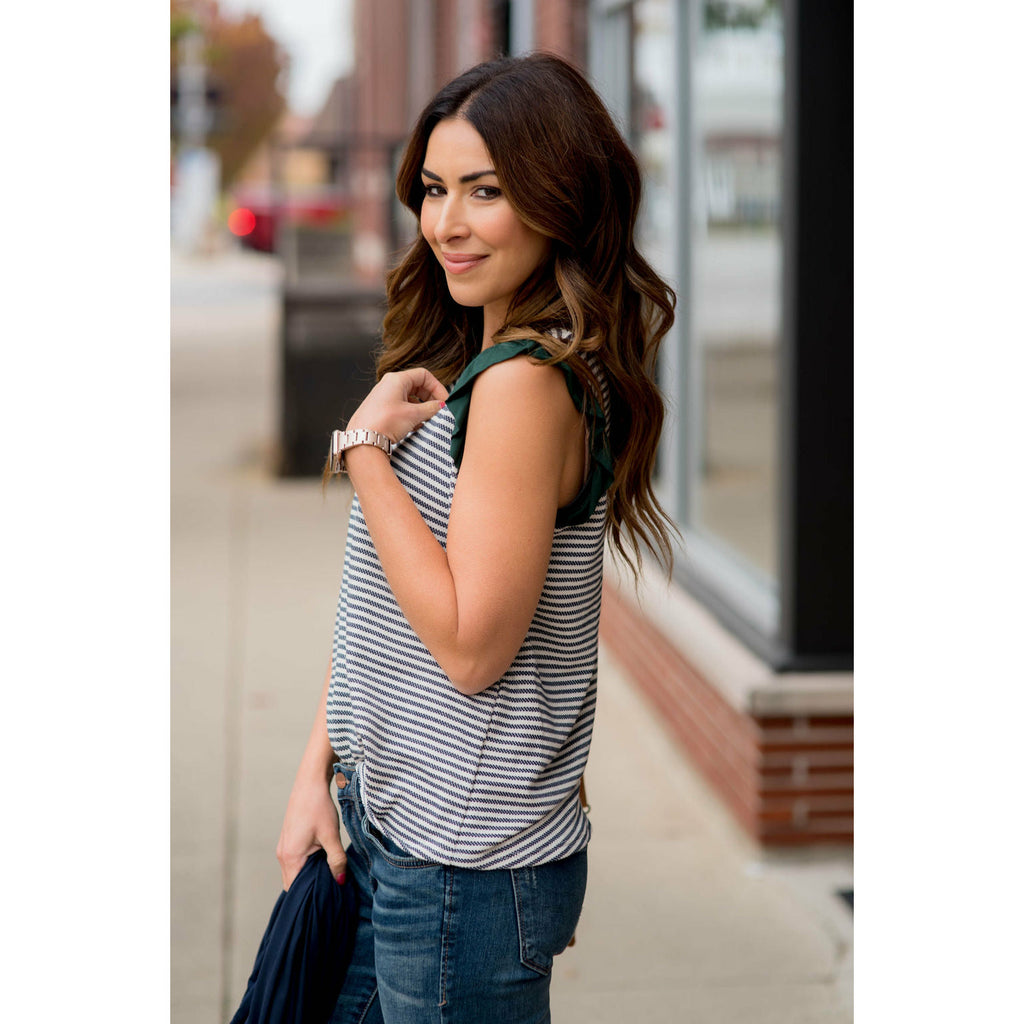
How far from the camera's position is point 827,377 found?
3.80m

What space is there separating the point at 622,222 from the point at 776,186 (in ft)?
13.5

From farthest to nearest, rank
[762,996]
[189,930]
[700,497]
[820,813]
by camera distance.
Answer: [700,497], [820,813], [189,930], [762,996]

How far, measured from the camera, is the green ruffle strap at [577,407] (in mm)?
1609

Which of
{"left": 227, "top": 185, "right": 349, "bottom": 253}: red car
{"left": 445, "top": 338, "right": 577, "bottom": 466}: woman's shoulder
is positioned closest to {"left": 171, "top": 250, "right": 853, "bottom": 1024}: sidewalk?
{"left": 445, "top": 338, "right": 577, "bottom": 466}: woman's shoulder

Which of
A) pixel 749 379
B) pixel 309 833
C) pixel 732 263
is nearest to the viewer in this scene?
pixel 309 833

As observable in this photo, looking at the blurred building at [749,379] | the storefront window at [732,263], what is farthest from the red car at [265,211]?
the storefront window at [732,263]

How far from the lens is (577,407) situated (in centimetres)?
163

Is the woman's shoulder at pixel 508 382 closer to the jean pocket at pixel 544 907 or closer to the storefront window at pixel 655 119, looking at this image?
the jean pocket at pixel 544 907

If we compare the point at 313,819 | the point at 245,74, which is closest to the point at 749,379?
the point at 313,819

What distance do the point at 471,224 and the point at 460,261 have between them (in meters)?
0.06

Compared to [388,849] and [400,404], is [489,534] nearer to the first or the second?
[400,404]

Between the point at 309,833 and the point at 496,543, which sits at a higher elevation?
the point at 496,543
